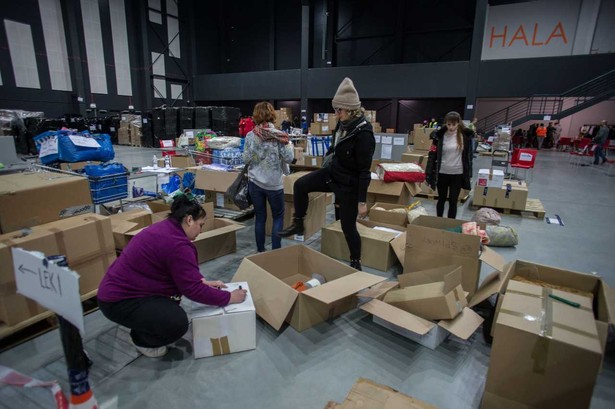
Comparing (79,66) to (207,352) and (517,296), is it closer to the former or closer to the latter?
(207,352)

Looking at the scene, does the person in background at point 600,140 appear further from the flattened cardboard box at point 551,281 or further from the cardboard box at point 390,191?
the flattened cardboard box at point 551,281

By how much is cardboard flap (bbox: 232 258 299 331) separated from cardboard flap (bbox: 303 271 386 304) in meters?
0.12

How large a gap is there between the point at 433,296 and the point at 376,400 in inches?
32.3

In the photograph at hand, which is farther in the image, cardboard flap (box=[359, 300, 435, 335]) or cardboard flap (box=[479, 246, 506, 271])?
cardboard flap (box=[479, 246, 506, 271])

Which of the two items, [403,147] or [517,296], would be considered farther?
[403,147]

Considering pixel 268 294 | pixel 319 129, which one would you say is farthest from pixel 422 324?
pixel 319 129

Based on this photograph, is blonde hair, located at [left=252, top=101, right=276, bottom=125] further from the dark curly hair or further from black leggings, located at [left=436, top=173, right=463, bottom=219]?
black leggings, located at [left=436, top=173, right=463, bottom=219]

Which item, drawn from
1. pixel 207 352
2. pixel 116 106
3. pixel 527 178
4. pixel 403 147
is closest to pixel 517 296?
pixel 207 352

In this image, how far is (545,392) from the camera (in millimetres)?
1401

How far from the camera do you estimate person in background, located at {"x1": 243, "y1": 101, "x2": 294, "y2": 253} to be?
9.05 feet

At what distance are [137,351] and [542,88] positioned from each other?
13.3 m

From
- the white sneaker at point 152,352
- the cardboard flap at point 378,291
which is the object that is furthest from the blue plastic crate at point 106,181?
the cardboard flap at point 378,291

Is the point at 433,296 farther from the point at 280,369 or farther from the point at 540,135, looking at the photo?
the point at 540,135

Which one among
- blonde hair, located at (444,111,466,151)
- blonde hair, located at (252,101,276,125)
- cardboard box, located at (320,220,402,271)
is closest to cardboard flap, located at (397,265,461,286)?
cardboard box, located at (320,220,402,271)
